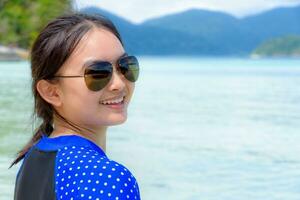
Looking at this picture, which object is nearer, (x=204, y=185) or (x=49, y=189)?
(x=49, y=189)

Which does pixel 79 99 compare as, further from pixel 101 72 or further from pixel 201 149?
pixel 201 149

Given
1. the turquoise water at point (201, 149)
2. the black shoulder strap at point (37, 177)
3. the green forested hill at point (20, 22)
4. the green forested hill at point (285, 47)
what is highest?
the black shoulder strap at point (37, 177)

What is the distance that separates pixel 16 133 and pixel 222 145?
8.43 feet

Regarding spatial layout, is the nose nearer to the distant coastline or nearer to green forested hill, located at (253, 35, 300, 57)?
the distant coastline

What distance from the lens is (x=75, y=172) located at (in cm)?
94

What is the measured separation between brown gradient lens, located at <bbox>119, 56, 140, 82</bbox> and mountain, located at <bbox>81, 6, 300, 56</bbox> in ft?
407

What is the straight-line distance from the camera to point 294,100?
1791 cm

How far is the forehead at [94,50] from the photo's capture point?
1052mm

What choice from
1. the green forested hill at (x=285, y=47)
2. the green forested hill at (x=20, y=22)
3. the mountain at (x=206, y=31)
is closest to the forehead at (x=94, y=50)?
the green forested hill at (x=20, y=22)

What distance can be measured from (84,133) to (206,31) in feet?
521

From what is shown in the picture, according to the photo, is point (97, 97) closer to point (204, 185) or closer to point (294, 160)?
point (204, 185)

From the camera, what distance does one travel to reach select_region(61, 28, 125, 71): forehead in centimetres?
105

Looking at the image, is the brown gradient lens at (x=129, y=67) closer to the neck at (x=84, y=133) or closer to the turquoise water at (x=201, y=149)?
the neck at (x=84, y=133)

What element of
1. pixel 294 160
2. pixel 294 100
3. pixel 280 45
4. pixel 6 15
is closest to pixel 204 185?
pixel 294 160
